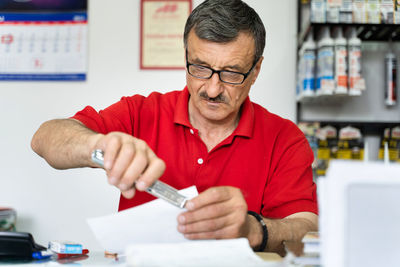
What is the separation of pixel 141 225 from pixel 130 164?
124mm

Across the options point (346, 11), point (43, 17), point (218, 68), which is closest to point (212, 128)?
point (218, 68)

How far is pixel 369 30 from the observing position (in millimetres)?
2182

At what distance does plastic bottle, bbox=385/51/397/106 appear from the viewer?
2.28m

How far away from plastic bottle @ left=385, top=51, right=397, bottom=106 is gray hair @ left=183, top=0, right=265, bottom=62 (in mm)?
1177

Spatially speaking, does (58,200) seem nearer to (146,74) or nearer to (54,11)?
(146,74)

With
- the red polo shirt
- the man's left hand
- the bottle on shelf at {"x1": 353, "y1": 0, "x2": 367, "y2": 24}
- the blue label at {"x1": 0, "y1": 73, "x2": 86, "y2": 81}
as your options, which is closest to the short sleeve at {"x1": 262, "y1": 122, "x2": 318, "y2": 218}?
the red polo shirt

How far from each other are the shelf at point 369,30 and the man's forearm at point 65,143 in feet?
4.48

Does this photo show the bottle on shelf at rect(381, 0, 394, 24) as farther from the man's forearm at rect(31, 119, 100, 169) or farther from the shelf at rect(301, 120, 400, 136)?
the man's forearm at rect(31, 119, 100, 169)

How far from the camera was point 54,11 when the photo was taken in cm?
254

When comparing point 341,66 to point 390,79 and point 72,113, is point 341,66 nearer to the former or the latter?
point 390,79

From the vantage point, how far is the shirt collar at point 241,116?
1.45 meters

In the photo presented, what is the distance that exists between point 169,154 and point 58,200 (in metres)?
1.35

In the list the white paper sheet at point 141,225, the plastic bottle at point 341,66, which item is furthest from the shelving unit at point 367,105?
the white paper sheet at point 141,225

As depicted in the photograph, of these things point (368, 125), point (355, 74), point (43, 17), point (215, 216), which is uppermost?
point (43, 17)
